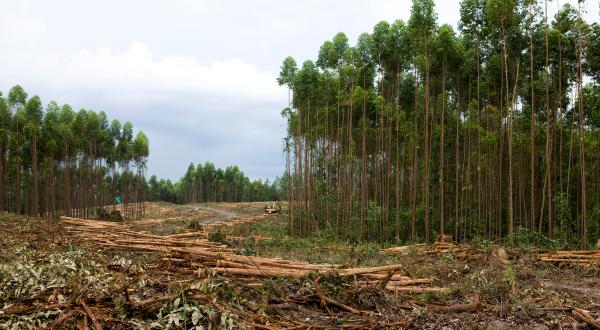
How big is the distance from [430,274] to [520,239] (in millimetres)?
8473

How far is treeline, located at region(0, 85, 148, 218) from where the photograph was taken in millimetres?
34875

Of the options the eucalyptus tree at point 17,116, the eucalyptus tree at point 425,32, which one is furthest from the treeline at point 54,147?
the eucalyptus tree at point 425,32

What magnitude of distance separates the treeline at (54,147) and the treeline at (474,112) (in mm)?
20932

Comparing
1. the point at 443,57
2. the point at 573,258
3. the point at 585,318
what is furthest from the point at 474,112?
the point at 585,318

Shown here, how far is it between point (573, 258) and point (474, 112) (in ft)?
43.9

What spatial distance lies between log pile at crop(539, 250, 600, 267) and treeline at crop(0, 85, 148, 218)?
34.7m

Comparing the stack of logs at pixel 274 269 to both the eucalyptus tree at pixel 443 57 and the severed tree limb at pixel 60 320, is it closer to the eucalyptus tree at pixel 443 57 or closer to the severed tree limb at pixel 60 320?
the severed tree limb at pixel 60 320

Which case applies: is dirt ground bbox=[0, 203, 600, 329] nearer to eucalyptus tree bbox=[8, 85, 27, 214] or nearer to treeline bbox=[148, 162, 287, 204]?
eucalyptus tree bbox=[8, 85, 27, 214]

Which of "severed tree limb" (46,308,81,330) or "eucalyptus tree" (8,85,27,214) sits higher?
"eucalyptus tree" (8,85,27,214)

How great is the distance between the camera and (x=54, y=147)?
37.0 metres

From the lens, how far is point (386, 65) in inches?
917

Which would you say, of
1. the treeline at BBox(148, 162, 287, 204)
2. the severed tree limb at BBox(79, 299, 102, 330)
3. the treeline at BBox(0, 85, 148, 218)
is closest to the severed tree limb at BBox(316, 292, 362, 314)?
the severed tree limb at BBox(79, 299, 102, 330)

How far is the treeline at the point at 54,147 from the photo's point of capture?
114 ft

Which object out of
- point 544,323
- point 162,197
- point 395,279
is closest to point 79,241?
point 395,279
